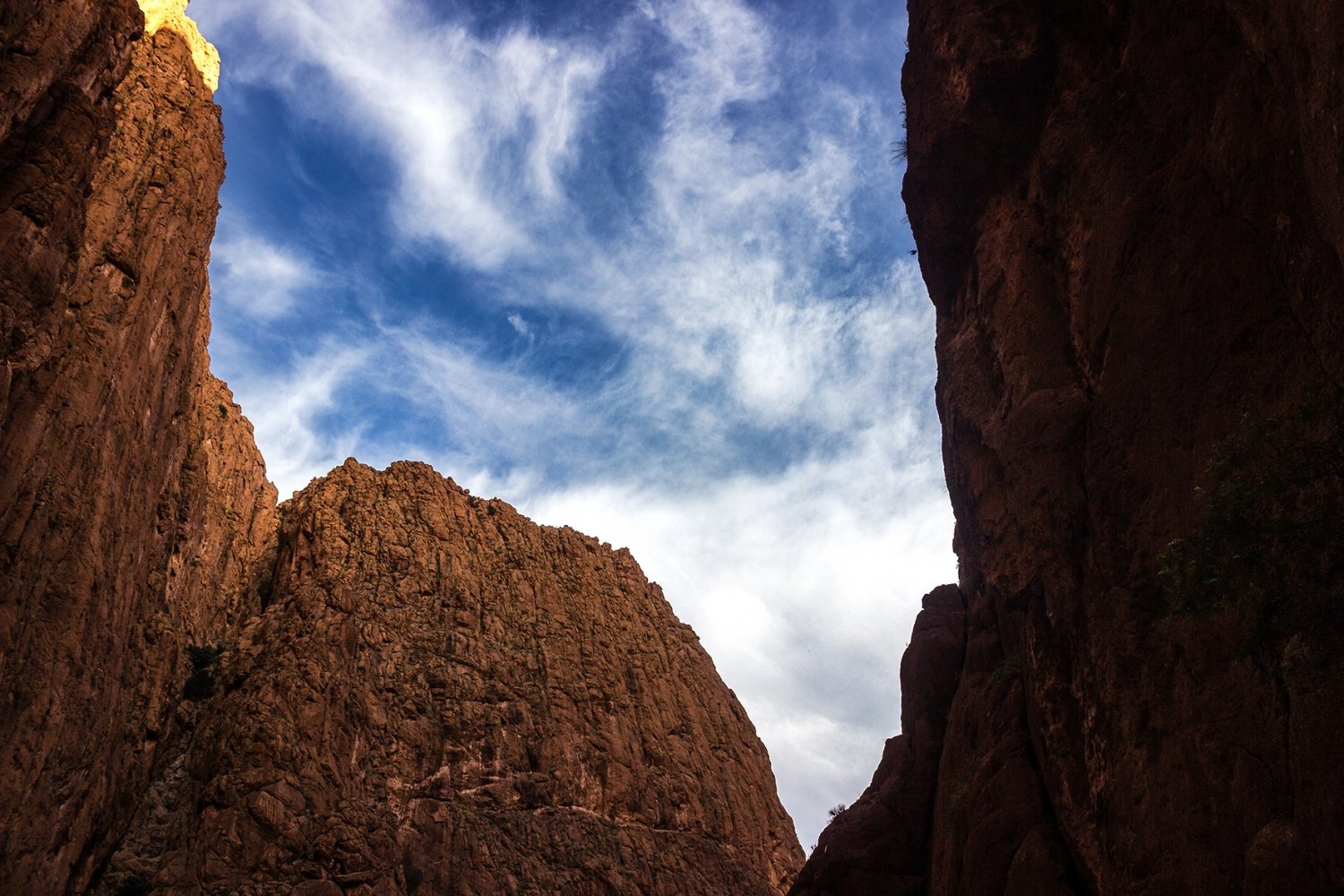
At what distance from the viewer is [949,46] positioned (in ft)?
86.5

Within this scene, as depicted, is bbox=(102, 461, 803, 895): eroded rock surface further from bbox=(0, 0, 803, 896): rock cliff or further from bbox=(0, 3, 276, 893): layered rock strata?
bbox=(0, 3, 276, 893): layered rock strata

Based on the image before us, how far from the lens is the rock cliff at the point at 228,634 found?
2541 cm

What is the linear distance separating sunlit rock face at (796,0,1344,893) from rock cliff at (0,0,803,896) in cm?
2221

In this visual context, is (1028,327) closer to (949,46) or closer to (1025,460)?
(1025,460)

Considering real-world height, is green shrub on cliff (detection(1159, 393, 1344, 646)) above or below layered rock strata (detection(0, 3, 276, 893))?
below

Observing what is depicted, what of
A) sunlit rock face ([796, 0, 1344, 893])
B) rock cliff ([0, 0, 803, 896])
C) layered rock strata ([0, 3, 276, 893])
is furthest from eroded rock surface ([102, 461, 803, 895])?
sunlit rock face ([796, 0, 1344, 893])

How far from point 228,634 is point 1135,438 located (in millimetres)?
51870

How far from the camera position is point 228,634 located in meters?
57.2

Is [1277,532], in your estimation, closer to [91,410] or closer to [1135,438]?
[1135,438]

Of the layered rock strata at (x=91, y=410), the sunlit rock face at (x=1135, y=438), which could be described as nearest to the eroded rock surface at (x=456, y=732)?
the layered rock strata at (x=91, y=410)

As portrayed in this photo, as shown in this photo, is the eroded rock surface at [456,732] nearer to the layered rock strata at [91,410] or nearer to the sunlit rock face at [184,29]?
the layered rock strata at [91,410]

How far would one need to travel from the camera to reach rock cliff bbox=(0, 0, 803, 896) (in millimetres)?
25406

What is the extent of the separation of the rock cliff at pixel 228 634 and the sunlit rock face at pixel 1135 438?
22210 millimetres

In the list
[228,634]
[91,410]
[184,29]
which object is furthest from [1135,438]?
[228,634]
